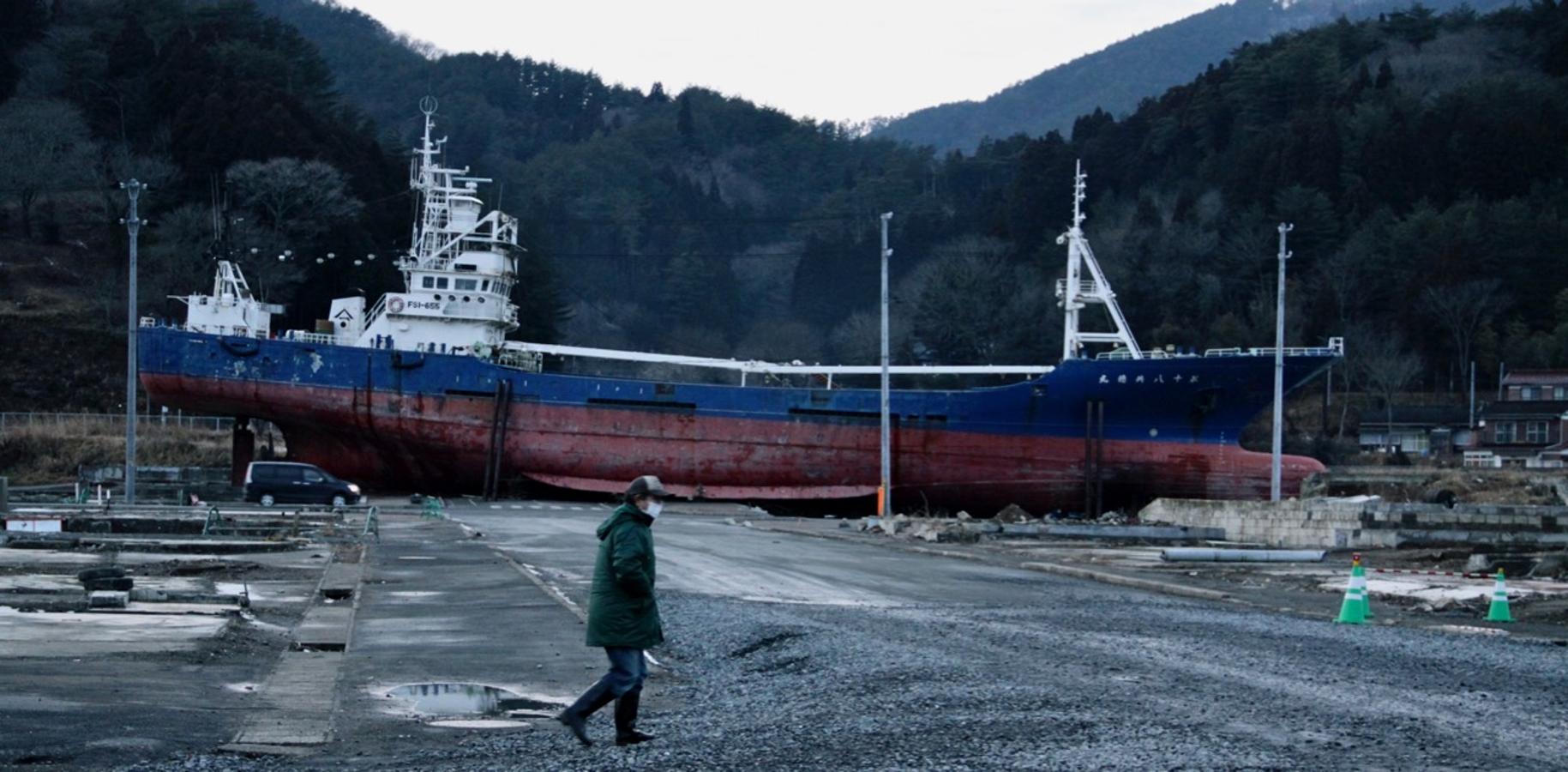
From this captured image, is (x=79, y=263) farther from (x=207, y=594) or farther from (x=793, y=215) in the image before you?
(x=793, y=215)

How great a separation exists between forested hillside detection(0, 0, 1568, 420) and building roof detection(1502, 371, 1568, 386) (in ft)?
11.9

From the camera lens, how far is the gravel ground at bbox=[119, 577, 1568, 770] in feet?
28.6

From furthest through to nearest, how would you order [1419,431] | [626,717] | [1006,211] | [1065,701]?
[1006,211] → [1419,431] → [1065,701] → [626,717]

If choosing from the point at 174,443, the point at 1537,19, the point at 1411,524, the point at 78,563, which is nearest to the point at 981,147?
the point at 1537,19

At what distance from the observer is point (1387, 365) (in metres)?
69.9

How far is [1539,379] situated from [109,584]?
60557 millimetres

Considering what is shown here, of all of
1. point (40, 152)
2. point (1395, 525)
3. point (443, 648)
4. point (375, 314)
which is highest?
point (40, 152)

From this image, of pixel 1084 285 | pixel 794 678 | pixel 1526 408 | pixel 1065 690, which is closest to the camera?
pixel 1065 690

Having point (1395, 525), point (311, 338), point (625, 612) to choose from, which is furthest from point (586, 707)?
point (311, 338)

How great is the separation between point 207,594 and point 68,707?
6.79 meters

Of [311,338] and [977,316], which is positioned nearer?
[311,338]

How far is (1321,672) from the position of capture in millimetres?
11977

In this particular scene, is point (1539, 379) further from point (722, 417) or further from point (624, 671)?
point (624, 671)

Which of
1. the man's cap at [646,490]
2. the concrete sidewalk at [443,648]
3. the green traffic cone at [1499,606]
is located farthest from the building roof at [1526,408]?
the man's cap at [646,490]
